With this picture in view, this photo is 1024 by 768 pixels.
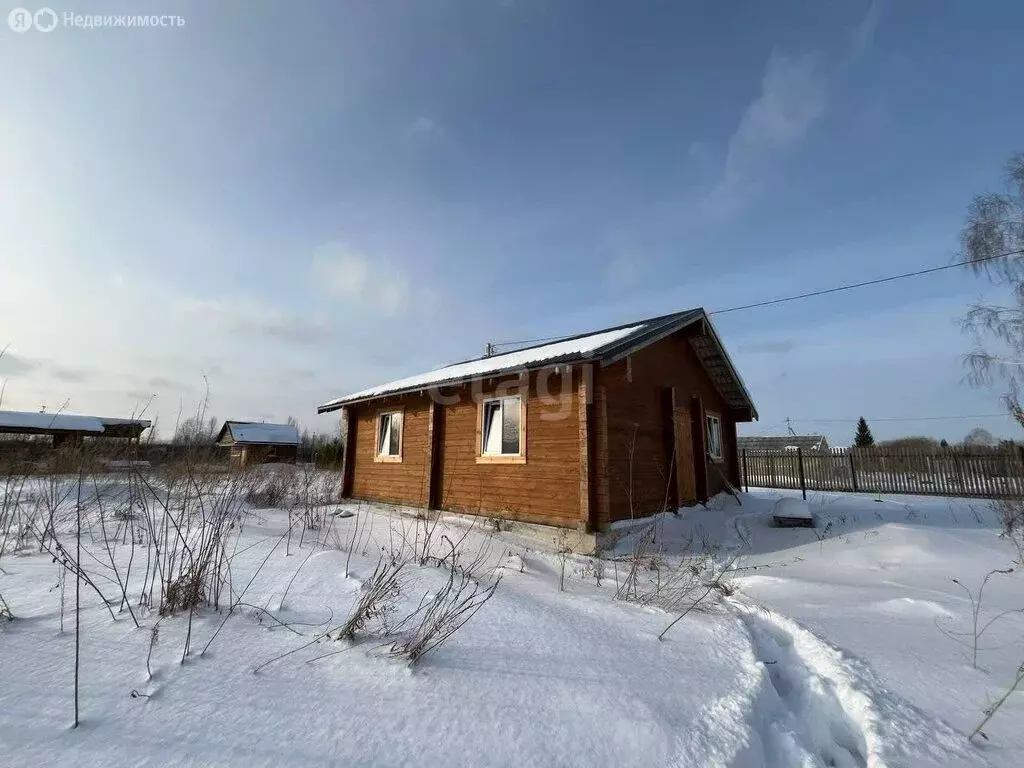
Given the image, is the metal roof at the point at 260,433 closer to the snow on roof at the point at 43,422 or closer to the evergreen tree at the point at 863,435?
the snow on roof at the point at 43,422

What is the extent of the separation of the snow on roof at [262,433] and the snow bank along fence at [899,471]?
33275 millimetres

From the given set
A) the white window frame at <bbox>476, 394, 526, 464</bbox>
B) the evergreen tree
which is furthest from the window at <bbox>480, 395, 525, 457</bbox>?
the evergreen tree

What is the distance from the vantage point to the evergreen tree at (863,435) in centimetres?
4525

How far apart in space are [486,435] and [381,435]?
14.4 feet

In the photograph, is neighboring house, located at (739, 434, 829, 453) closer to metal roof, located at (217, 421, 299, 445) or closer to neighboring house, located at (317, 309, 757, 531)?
neighboring house, located at (317, 309, 757, 531)

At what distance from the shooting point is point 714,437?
42.4 feet

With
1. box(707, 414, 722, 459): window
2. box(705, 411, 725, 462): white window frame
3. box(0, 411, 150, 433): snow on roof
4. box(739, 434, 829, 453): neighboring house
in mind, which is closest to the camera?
box(705, 411, 725, 462): white window frame

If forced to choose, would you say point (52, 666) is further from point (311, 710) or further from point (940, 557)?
point (940, 557)

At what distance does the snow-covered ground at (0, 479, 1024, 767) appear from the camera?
1660 millimetres

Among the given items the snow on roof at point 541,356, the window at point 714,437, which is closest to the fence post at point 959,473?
the window at point 714,437

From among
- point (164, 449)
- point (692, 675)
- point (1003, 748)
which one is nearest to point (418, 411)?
point (164, 449)

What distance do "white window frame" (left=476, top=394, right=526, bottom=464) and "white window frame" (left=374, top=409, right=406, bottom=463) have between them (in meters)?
3.00

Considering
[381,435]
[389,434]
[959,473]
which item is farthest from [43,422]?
[959,473]

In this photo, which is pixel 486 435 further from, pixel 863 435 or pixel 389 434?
pixel 863 435
